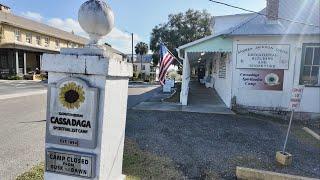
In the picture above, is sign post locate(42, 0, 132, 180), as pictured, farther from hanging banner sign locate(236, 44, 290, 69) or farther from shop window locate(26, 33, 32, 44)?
shop window locate(26, 33, 32, 44)

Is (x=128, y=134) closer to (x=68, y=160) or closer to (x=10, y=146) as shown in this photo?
(x=10, y=146)

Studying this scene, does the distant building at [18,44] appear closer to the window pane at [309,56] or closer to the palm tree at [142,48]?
the palm tree at [142,48]

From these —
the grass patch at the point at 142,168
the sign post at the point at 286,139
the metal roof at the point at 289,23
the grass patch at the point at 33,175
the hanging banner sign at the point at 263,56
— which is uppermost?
the metal roof at the point at 289,23

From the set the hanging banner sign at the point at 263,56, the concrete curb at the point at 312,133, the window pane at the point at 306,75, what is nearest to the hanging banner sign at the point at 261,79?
the hanging banner sign at the point at 263,56

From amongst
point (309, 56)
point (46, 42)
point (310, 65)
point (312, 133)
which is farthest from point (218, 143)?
point (46, 42)

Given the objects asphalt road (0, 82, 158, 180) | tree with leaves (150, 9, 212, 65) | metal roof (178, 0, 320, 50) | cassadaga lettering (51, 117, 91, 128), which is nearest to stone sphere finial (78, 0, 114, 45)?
cassadaga lettering (51, 117, 91, 128)

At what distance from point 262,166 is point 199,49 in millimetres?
7918

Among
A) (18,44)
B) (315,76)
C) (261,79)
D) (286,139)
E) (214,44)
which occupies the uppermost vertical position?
(18,44)

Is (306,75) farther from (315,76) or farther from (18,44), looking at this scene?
(18,44)

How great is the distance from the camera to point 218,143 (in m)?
6.82

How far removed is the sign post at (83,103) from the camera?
2568 mm

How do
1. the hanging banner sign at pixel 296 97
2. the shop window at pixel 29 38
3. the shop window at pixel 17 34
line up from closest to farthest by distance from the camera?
the hanging banner sign at pixel 296 97, the shop window at pixel 17 34, the shop window at pixel 29 38

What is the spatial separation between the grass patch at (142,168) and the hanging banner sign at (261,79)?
283 inches

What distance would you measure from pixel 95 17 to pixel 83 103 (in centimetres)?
86
